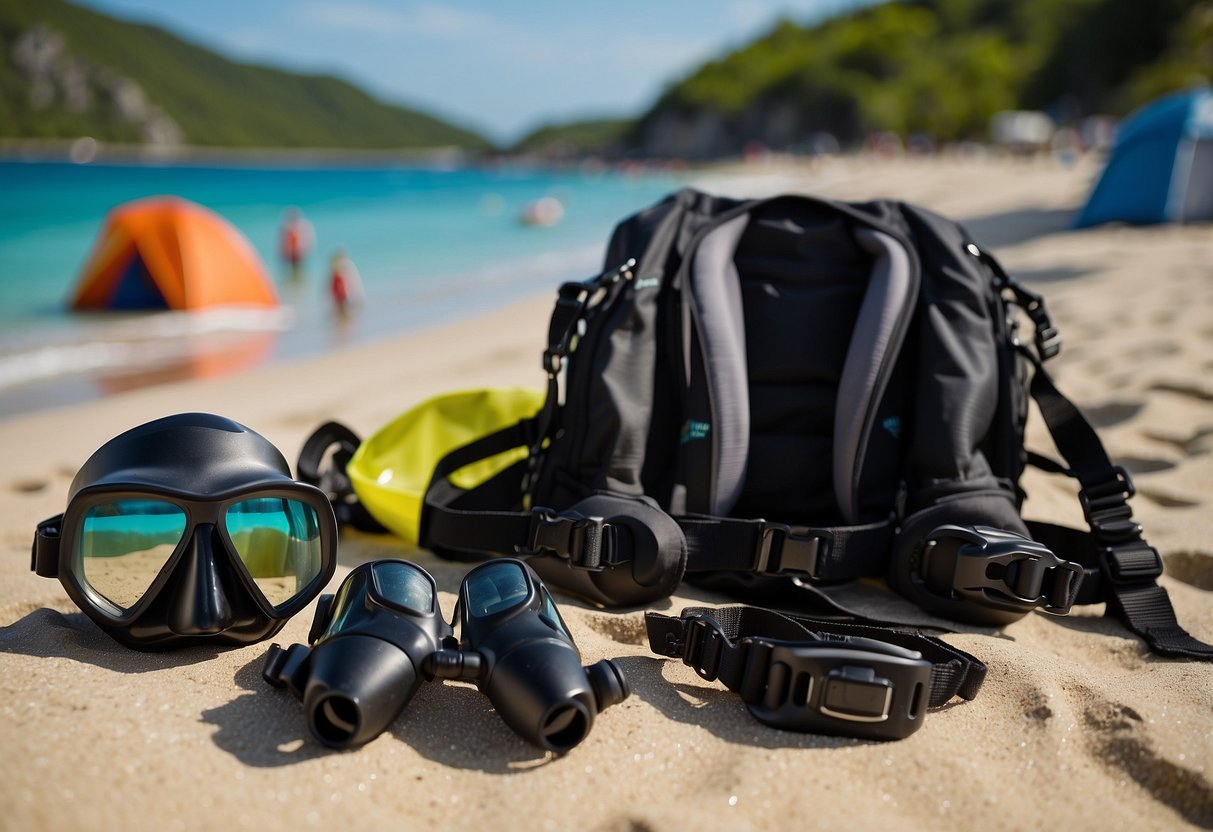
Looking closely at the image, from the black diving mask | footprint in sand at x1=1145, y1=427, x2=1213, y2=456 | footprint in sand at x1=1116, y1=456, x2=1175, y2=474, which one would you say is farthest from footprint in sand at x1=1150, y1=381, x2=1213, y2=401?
the black diving mask

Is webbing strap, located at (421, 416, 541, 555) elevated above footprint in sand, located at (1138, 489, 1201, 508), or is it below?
above

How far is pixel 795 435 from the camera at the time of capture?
9.10 feet

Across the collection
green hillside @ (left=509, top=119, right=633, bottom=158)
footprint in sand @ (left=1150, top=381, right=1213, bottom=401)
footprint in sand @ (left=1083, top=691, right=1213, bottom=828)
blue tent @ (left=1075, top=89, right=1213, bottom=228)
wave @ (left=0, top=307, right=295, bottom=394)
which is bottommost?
wave @ (left=0, top=307, right=295, bottom=394)

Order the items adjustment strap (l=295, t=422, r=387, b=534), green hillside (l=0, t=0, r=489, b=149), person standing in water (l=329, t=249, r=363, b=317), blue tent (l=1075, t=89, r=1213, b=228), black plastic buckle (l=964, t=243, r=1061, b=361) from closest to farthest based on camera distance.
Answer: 1. black plastic buckle (l=964, t=243, r=1061, b=361)
2. adjustment strap (l=295, t=422, r=387, b=534)
3. person standing in water (l=329, t=249, r=363, b=317)
4. blue tent (l=1075, t=89, r=1213, b=228)
5. green hillside (l=0, t=0, r=489, b=149)

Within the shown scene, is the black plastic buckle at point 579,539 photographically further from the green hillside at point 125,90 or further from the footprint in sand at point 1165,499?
the green hillside at point 125,90

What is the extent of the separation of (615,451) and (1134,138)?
1185 cm

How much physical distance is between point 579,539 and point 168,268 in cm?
1055

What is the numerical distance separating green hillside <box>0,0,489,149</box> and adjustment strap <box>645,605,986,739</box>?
118583 millimetres

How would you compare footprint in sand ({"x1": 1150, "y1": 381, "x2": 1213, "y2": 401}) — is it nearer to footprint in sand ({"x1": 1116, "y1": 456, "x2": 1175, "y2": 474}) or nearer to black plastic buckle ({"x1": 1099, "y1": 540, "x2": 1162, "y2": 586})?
footprint in sand ({"x1": 1116, "y1": 456, "x2": 1175, "y2": 474})

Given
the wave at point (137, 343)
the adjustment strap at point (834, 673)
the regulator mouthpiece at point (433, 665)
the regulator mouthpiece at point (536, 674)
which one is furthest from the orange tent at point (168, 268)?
the adjustment strap at point (834, 673)

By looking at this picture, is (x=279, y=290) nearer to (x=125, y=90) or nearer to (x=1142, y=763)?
(x=1142, y=763)

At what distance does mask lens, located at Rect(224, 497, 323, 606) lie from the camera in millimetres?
1966

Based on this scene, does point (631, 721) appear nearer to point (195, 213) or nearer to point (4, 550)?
point (4, 550)

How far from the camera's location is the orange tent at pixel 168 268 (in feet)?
36.3
